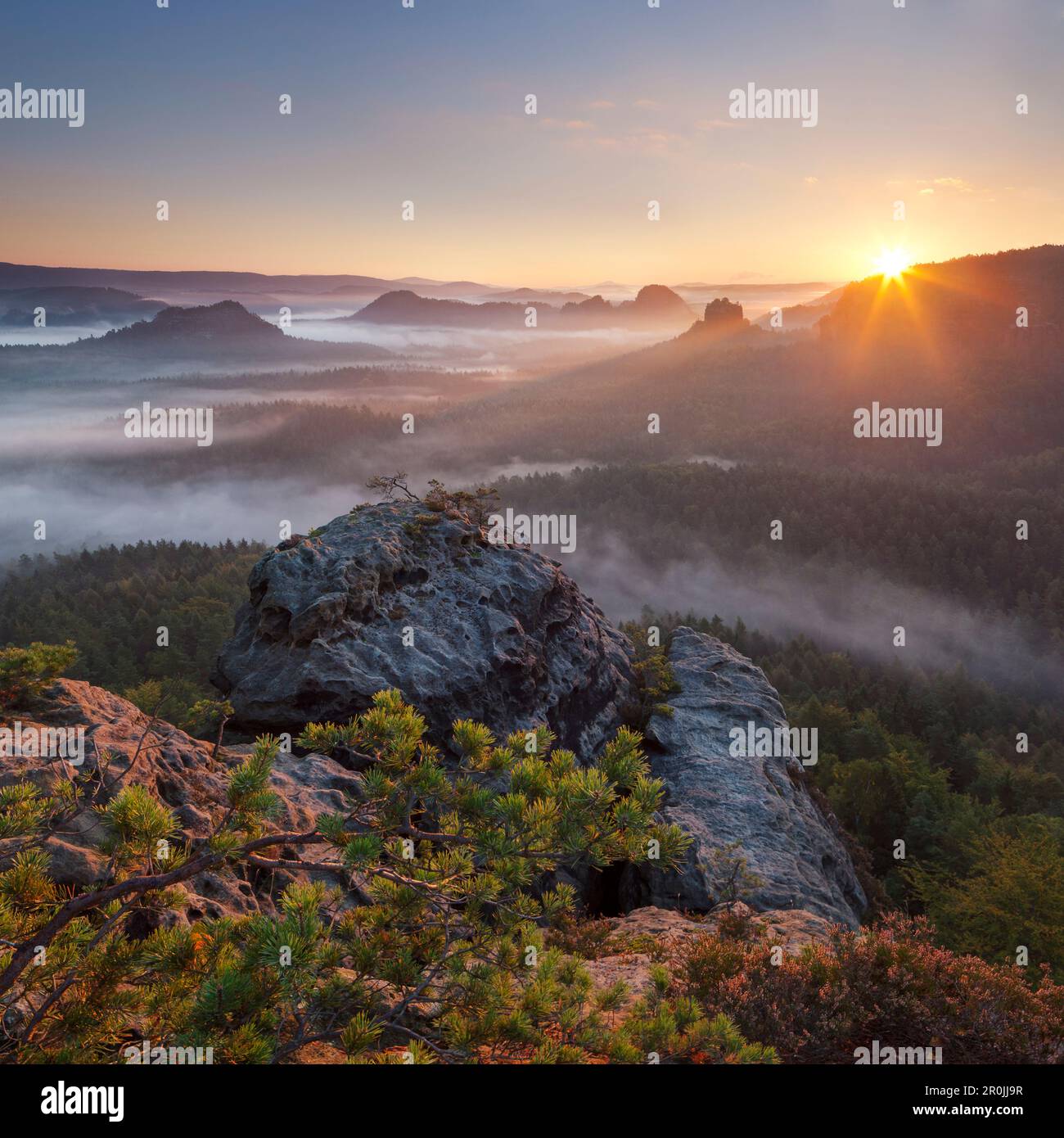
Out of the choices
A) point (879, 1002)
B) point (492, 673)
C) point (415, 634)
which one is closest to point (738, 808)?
point (492, 673)

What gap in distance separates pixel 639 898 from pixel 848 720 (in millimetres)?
46672

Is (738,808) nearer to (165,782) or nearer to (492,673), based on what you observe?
(492,673)

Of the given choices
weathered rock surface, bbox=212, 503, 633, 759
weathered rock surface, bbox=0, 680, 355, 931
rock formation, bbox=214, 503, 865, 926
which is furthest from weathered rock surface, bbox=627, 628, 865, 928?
weathered rock surface, bbox=0, 680, 355, 931

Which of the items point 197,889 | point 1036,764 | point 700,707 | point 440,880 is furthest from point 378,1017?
point 1036,764

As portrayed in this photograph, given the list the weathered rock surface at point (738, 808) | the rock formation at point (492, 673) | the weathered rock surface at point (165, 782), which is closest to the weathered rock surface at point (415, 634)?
the rock formation at point (492, 673)

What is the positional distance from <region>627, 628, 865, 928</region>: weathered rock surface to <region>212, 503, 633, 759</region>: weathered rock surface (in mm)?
2634

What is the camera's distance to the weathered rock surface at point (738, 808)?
55.5ft

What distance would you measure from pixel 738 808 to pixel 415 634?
10.1 m

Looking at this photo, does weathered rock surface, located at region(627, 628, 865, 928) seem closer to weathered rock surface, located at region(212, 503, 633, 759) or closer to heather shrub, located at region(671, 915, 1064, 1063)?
weathered rock surface, located at region(212, 503, 633, 759)

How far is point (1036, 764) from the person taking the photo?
61.1m

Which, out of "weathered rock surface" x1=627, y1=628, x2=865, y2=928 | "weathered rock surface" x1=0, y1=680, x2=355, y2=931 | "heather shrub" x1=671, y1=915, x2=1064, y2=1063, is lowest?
"weathered rock surface" x1=627, y1=628, x2=865, y2=928

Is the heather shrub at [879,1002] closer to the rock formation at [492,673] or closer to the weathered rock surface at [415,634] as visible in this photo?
the rock formation at [492,673]

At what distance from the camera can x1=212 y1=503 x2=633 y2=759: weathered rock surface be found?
Answer: 16.2 m
